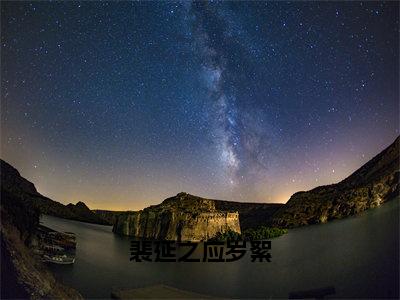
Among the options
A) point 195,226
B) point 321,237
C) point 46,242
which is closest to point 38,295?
point 46,242

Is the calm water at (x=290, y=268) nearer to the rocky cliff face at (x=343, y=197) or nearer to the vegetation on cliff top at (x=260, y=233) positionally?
the rocky cliff face at (x=343, y=197)

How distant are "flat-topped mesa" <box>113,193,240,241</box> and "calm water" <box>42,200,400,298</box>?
103 inches

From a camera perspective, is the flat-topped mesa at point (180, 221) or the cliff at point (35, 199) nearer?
the cliff at point (35, 199)

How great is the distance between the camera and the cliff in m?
20.7

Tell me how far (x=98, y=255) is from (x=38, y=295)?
28844mm

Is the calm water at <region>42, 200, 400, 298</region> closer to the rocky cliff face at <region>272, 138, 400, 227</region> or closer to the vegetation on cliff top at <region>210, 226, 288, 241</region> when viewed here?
the rocky cliff face at <region>272, 138, 400, 227</region>

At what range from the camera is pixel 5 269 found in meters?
15.9

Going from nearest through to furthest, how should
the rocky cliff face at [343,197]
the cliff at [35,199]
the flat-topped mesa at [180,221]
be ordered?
the cliff at [35,199] < the rocky cliff face at [343,197] < the flat-topped mesa at [180,221]

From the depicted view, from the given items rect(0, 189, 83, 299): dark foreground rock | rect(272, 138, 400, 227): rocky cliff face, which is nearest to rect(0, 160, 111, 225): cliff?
rect(0, 189, 83, 299): dark foreground rock

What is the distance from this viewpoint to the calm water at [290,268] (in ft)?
87.3

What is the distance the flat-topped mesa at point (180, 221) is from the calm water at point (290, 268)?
2621mm

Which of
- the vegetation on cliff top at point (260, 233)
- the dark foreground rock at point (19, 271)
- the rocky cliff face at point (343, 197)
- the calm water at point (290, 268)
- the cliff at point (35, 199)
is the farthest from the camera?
the vegetation on cliff top at point (260, 233)

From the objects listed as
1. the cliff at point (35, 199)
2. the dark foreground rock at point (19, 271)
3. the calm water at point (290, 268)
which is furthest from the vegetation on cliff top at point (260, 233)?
the dark foreground rock at point (19, 271)

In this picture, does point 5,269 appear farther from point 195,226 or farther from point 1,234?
point 195,226
